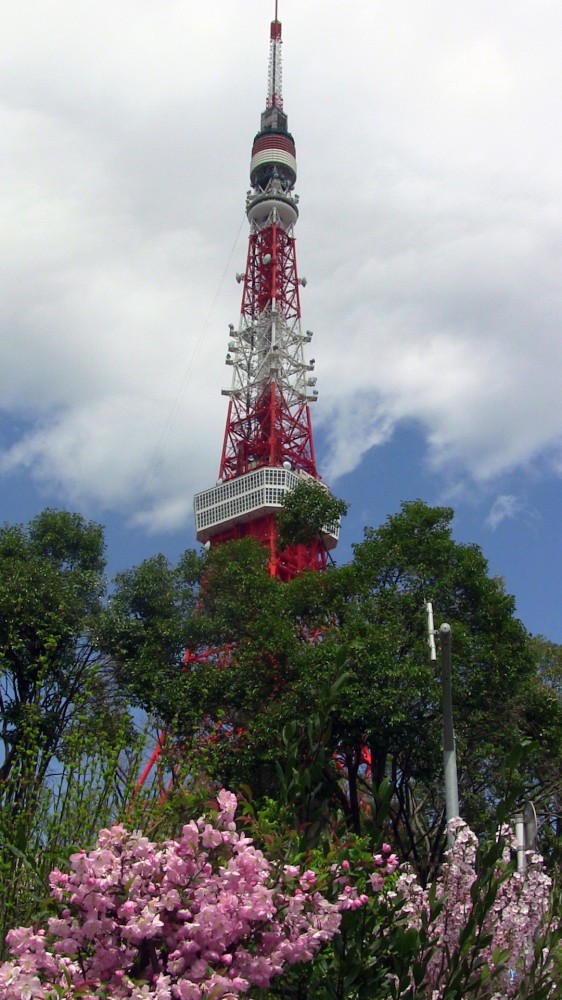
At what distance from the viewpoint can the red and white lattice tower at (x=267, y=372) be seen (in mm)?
44344

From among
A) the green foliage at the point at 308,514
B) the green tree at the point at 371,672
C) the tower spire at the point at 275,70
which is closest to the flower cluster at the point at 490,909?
the green tree at the point at 371,672

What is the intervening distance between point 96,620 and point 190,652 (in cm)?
250

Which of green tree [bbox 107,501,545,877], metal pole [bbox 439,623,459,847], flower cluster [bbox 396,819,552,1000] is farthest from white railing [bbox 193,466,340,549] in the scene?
flower cluster [bbox 396,819,552,1000]

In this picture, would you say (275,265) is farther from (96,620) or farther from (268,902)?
(268,902)

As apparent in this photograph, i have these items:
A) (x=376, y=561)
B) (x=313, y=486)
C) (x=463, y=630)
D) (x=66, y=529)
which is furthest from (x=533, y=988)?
(x=66, y=529)

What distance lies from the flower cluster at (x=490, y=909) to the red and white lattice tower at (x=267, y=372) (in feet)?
106

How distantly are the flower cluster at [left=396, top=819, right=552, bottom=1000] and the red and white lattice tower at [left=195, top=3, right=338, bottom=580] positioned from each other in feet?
106

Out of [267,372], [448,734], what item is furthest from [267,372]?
[448,734]

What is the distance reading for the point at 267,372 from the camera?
158 feet

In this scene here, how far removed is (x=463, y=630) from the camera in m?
17.3

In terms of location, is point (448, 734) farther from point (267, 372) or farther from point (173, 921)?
point (267, 372)

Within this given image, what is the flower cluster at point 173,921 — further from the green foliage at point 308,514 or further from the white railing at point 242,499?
the white railing at point 242,499

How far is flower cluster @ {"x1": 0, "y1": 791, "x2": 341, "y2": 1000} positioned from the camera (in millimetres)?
5152

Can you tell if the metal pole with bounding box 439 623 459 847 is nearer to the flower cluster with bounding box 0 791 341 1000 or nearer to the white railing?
the flower cluster with bounding box 0 791 341 1000
